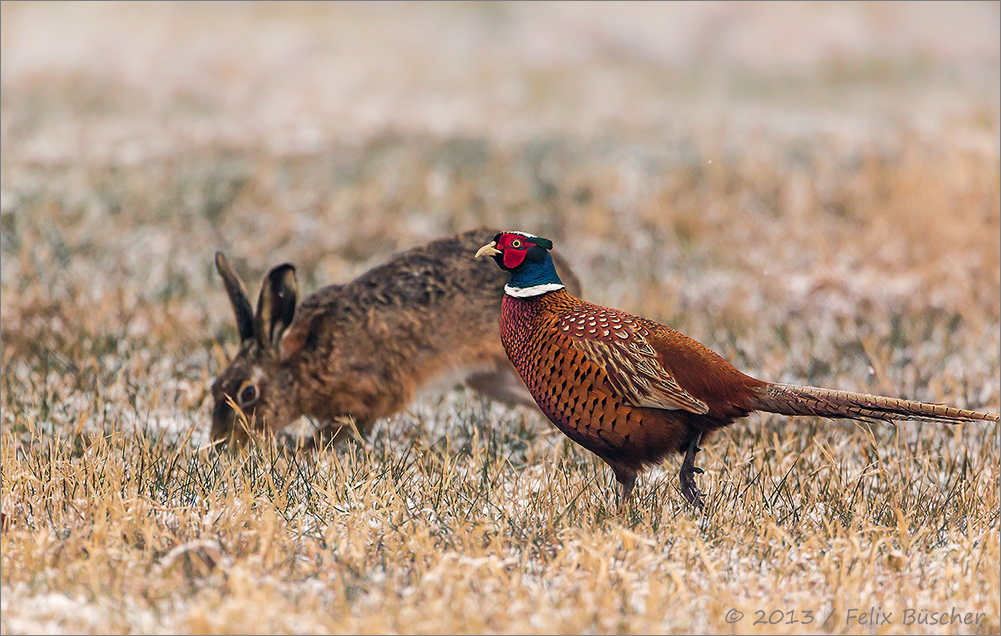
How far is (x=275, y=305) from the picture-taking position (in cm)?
537

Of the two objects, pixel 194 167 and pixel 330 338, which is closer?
pixel 330 338

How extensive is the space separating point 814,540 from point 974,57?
18915 millimetres

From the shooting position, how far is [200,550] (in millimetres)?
3729

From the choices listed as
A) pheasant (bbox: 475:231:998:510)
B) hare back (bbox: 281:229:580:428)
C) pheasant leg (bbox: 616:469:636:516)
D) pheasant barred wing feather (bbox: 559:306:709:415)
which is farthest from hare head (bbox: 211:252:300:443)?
pheasant leg (bbox: 616:469:636:516)

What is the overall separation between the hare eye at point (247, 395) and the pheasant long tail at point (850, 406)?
2991 mm

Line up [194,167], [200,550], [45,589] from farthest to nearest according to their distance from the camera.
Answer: [194,167], [200,550], [45,589]

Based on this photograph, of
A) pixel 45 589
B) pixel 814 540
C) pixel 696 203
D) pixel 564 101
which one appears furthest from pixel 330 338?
pixel 564 101

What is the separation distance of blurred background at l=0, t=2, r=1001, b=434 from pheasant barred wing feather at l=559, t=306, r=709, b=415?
3.12 metres

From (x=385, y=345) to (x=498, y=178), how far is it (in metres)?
6.40

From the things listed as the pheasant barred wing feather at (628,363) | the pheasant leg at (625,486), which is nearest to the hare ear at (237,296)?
the pheasant barred wing feather at (628,363)

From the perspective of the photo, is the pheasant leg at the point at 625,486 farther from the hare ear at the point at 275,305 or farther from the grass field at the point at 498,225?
the hare ear at the point at 275,305

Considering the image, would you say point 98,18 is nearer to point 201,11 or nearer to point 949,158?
point 201,11

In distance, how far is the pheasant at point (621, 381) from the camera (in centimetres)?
373

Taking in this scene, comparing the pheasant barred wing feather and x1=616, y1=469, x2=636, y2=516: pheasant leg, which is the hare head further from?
x1=616, y1=469, x2=636, y2=516: pheasant leg
